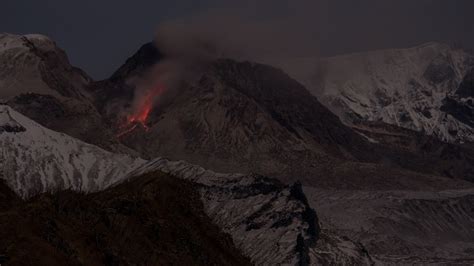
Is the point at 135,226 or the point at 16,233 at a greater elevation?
the point at 16,233

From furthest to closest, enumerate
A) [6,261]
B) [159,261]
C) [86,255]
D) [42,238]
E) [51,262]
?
[159,261] → [86,255] → [42,238] → [51,262] → [6,261]

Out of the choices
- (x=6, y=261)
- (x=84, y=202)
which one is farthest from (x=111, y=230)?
(x=6, y=261)

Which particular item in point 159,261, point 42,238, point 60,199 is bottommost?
point 159,261

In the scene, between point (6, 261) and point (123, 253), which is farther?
point (123, 253)

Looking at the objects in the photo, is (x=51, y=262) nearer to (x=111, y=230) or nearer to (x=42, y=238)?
(x=42, y=238)

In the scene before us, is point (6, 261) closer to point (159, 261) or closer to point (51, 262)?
point (51, 262)

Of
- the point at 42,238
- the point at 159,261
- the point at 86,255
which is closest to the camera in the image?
the point at 42,238

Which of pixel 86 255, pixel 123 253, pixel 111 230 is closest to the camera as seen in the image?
pixel 86 255

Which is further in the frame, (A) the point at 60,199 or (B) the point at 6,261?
(A) the point at 60,199

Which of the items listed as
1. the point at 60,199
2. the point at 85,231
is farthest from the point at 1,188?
the point at 85,231
